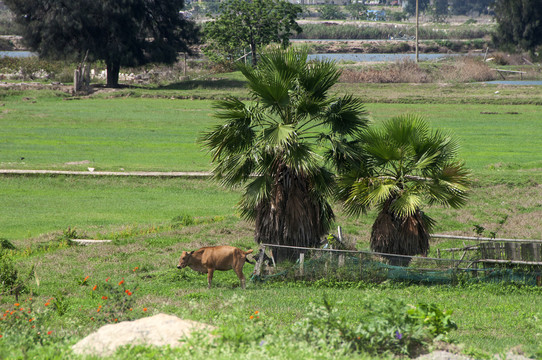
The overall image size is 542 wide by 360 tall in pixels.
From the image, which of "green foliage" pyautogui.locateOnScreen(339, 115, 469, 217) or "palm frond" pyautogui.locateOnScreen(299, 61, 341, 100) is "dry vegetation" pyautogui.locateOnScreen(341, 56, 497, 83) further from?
"green foliage" pyautogui.locateOnScreen(339, 115, 469, 217)

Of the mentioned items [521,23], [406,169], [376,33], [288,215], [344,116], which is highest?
[376,33]

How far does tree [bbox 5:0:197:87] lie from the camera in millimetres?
58625

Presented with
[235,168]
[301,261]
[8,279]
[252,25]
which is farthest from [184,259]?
[252,25]

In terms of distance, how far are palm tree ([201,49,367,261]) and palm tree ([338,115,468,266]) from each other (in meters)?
0.48

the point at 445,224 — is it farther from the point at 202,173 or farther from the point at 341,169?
the point at 202,173

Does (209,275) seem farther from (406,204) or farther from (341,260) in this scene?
(406,204)

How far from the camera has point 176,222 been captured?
842 inches

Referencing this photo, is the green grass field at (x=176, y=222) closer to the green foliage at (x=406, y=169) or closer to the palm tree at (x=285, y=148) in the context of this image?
the palm tree at (x=285, y=148)

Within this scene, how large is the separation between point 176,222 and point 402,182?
886 centimetres

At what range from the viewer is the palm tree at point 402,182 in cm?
1438

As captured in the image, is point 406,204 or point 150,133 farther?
point 150,133

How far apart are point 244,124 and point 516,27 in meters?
76.6

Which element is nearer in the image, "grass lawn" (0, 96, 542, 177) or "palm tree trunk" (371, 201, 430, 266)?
"palm tree trunk" (371, 201, 430, 266)

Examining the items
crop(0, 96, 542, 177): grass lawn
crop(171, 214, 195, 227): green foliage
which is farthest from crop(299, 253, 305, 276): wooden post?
crop(0, 96, 542, 177): grass lawn
